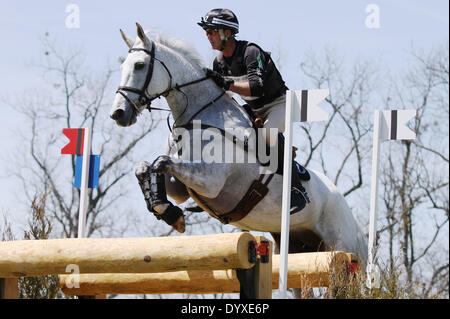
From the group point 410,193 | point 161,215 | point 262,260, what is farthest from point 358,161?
point 262,260

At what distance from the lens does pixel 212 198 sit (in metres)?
5.33

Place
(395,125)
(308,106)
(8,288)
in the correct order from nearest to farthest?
(8,288)
(308,106)
(395,125)

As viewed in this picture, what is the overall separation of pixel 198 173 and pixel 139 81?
2.70 ft

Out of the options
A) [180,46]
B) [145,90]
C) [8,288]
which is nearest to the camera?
[8,288]

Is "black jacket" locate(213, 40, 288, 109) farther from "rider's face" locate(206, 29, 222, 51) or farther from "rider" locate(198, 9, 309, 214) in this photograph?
"rider's face" locate(206, 29, 222, 51)

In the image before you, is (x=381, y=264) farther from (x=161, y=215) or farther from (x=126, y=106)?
(x=126, y=106)

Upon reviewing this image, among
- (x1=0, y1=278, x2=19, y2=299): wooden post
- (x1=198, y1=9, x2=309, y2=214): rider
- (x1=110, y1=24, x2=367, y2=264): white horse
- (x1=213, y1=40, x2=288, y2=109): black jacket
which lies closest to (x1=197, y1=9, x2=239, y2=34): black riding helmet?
(x1=198, y1=9, x2=309, y2=214): rider

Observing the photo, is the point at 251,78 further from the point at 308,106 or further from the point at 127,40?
the point at 127,40

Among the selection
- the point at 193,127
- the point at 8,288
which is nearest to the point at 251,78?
the point at 193,127

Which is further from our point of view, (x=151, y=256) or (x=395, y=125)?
(x=395, y=125)

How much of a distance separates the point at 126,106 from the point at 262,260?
185 cm

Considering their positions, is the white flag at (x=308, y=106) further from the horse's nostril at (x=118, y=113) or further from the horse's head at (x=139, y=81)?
the horse's nostril at (x=118, y=113)

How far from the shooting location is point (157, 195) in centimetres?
489

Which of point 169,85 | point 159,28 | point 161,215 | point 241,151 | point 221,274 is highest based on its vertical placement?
point 159,28
